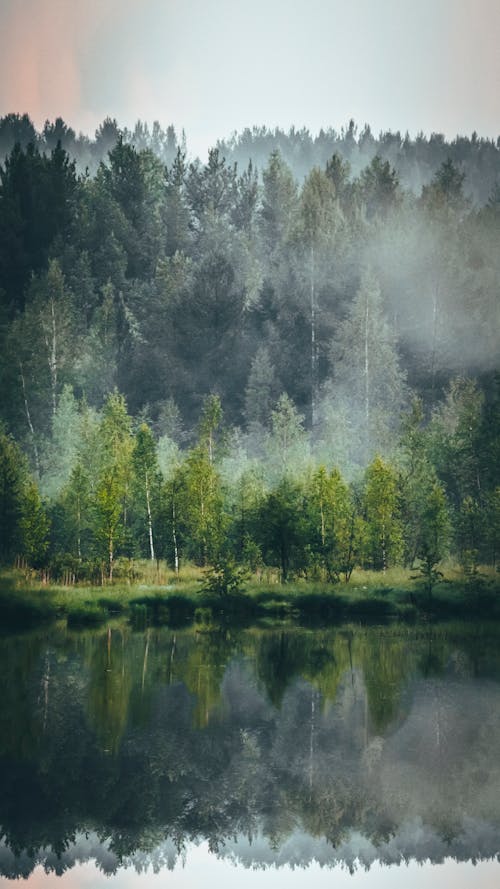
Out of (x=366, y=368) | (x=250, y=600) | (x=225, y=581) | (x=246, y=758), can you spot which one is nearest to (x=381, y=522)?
(x=250, y=600)

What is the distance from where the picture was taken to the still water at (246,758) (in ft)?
37.7

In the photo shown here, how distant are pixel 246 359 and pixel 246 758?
20.7 meters

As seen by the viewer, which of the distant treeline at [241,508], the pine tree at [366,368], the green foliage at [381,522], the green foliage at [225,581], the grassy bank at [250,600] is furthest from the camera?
the pine tree at [366,368]

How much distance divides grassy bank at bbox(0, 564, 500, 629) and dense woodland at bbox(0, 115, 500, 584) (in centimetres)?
64

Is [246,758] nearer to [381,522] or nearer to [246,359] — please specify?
[381,522]

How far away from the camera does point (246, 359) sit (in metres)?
33.6

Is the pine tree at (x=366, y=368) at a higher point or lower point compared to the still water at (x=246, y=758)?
higher

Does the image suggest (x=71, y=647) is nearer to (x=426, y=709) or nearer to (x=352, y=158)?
(x=426, y=709)

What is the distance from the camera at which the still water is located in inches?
453

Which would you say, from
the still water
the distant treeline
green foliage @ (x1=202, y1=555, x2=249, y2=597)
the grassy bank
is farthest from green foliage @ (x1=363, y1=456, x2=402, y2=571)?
the still water

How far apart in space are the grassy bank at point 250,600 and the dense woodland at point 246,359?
2.10ft

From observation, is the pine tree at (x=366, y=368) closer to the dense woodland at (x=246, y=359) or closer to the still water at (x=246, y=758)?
the dense woodland at (x=246, y=359)

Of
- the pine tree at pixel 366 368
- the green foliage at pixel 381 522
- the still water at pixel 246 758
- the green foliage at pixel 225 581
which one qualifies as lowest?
the still water at pixel 246 758

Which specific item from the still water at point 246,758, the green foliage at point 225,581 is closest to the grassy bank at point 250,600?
the green foliage at point 225,581
